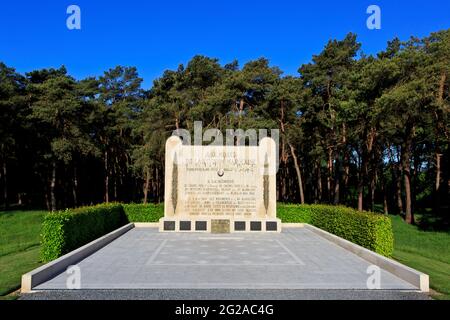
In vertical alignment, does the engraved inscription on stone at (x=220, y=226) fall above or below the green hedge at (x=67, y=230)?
below

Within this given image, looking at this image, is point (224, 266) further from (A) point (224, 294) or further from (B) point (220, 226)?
(B) point (220, 226)

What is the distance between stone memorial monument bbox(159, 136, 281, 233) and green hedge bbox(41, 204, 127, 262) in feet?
18.7

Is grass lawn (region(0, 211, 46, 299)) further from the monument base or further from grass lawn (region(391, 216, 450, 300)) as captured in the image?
grass lawn (region(391, 216, 450, 300))

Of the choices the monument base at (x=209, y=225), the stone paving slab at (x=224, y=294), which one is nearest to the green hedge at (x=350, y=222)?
the monument base at (x=209, y=225)

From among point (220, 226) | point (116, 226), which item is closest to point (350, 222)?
point (220, 226)

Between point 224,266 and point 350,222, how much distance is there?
710cm

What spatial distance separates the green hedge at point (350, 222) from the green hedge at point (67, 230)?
10.6m

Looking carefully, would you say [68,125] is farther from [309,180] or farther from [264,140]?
[309,180]

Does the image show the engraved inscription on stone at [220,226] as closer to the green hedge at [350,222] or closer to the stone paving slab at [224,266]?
the stone paving slab at [224,266]

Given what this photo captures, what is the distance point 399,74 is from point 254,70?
14.0 meters

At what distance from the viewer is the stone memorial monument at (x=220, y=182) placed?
23031mm

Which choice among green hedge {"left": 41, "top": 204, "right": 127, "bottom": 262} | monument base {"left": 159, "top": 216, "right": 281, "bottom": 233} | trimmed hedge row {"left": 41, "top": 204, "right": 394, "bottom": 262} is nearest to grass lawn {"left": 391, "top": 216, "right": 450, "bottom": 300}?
→ trimmed hedge row {"left": 41, "top": 204, "right": 394, "bottom": 262}

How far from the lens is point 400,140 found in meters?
38.8

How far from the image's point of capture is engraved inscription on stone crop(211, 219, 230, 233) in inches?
838
